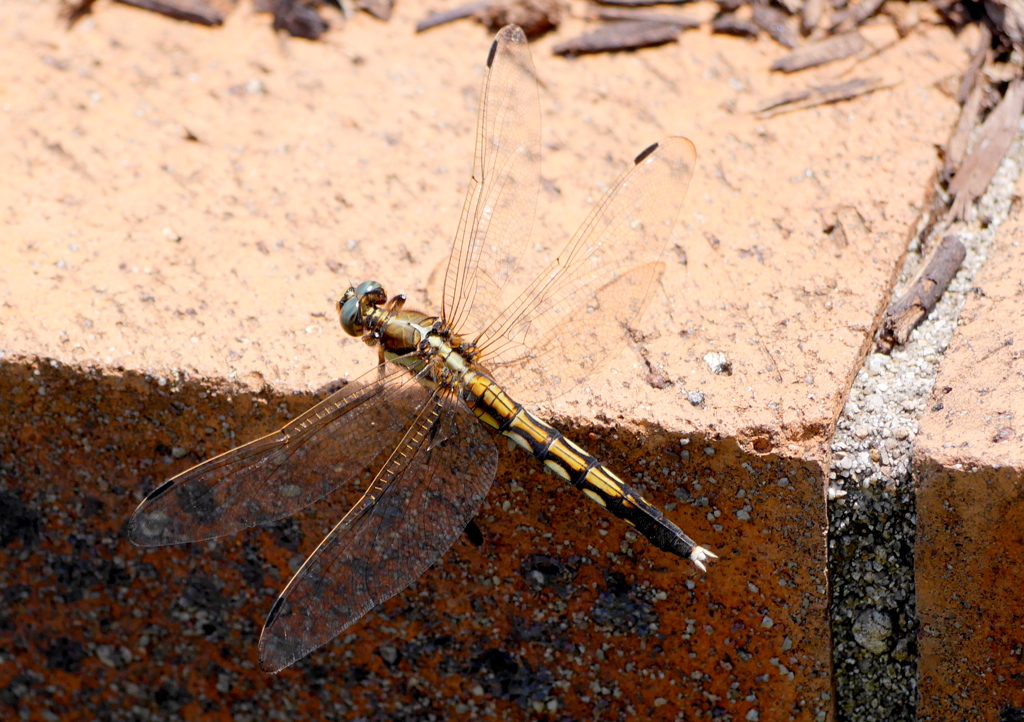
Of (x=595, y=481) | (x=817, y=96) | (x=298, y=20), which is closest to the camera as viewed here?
(x=595, y=481)

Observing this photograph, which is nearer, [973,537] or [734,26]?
[973,537]

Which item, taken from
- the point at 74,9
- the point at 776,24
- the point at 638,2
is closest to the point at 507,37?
the point at 638,2

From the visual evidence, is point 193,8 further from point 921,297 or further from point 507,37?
point 921,297

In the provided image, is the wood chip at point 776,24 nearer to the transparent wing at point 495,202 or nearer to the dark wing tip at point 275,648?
the transparent wing at point 495,202

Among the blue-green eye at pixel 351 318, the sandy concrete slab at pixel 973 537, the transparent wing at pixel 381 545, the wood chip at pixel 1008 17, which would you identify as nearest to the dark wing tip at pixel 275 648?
the transparent wing at pixel 381 545

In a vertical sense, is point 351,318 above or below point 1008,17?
below

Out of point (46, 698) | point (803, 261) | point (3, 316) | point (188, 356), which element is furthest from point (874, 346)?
point (46, 698)
